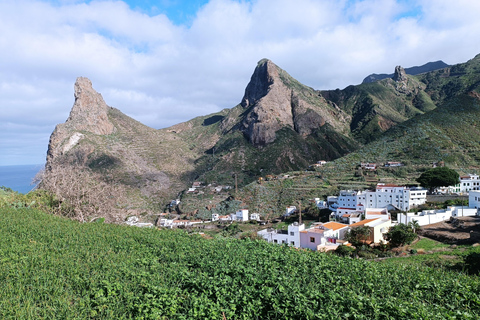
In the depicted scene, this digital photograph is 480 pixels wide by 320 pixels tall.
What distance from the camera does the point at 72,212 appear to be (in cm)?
1359

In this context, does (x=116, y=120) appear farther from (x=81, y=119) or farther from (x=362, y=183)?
(x=362, y=183)

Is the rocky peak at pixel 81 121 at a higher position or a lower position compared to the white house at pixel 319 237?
higher

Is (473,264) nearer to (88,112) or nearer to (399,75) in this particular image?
(88,112)

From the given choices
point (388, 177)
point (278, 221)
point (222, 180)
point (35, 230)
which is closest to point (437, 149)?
point (388, 177)

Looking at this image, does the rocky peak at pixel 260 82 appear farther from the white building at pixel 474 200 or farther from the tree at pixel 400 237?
the tree at pixel 400 237

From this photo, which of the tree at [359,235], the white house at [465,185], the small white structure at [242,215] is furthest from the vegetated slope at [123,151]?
the white house at [465,185]

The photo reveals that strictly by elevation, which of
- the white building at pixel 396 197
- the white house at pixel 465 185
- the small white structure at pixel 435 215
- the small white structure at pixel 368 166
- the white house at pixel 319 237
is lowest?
the white house at pixel 319 237

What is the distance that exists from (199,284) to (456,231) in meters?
26.9

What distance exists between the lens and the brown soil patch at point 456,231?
827 inches

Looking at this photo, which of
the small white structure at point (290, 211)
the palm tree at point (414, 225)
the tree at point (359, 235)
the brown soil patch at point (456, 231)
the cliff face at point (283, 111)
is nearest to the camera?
the brown soil patch at point (456, 231)

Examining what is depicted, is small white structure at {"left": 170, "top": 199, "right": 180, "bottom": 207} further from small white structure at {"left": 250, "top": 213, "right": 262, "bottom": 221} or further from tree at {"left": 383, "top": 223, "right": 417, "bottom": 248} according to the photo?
tree at {"left": 383, "top": 223, "right": 417, "bottom": 248}

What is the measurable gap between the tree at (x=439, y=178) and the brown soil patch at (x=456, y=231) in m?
11.1

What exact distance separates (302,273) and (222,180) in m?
65.4

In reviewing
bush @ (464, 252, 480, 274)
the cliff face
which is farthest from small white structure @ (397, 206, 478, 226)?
the cliff face
